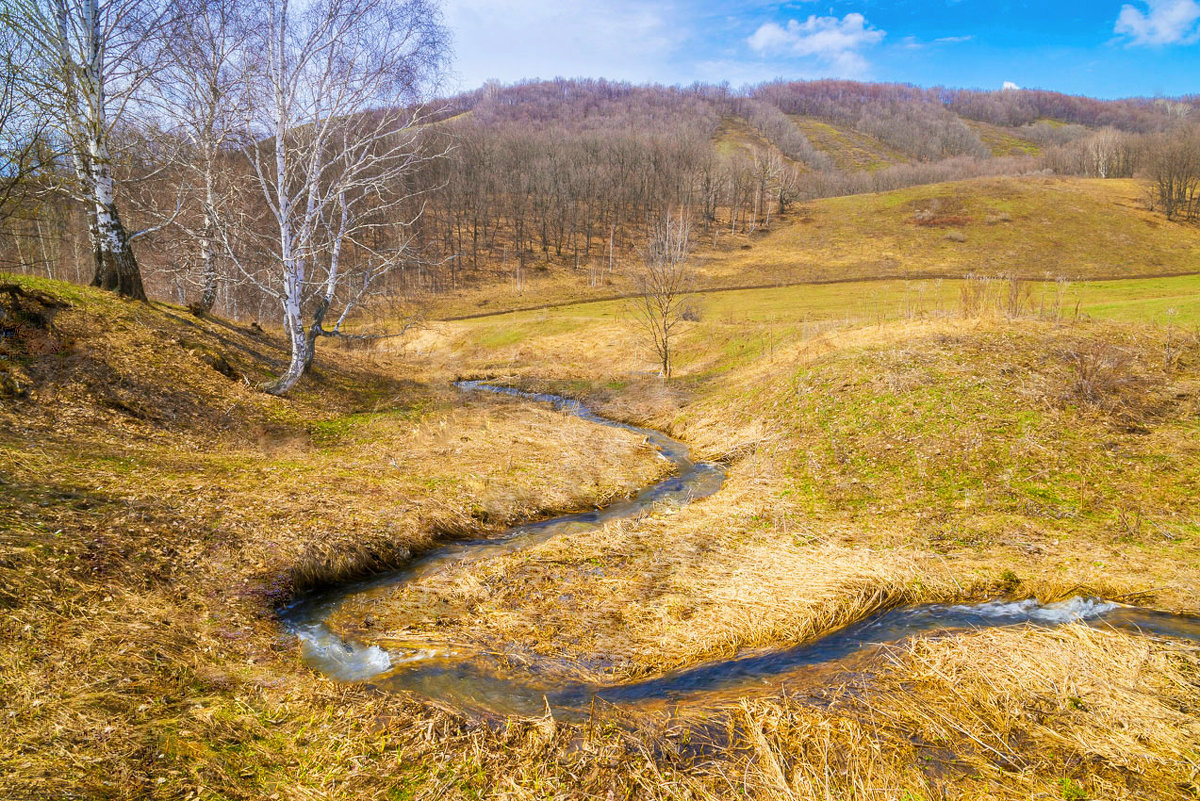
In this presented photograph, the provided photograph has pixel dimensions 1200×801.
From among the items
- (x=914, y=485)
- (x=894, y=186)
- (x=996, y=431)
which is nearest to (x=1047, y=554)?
(x=914, y=485)

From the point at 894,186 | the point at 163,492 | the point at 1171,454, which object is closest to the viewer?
the point at 163,492

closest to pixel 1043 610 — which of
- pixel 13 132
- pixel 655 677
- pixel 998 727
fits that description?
pixel 998 727

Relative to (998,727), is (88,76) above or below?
above

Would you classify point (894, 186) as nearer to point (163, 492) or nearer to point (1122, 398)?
point (1122, 398)

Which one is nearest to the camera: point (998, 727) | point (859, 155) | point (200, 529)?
point (998, 727)

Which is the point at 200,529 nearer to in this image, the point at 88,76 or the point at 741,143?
the point at 88,76

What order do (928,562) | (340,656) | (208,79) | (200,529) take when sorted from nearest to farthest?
(340,656), (200,529), (928,562), (208,79)

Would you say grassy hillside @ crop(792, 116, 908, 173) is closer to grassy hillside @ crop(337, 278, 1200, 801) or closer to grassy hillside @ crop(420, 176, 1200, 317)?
grassy hillside @ crop(420, 176, 1200, 317)
